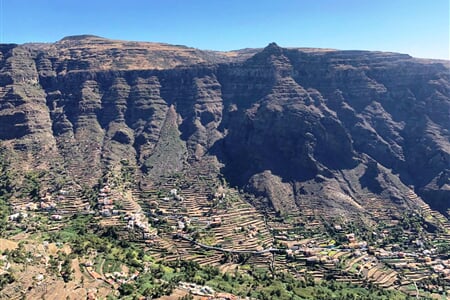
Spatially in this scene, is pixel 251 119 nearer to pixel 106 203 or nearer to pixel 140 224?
pixel 106 203

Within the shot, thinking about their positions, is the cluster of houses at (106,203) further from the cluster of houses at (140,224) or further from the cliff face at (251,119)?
the cliff face at (251,119)

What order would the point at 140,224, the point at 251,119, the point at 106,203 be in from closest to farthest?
1. the point at 140,224
2. the point at 106,203
3. the point at 251,119

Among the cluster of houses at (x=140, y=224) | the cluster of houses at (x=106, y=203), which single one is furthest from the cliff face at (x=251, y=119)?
the cluster of houses at (x=140, y=224)

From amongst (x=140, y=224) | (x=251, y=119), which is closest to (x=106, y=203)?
(x=140, y=224)

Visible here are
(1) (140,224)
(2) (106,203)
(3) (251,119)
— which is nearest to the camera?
(1) (140,224)

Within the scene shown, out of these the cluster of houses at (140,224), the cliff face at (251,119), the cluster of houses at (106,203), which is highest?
the cliff face at (251,119)

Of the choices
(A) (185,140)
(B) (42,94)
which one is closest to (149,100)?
(A) (185,140)

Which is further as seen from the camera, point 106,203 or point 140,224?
point 106,203

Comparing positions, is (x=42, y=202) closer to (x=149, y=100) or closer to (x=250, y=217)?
(x=250, y=217)

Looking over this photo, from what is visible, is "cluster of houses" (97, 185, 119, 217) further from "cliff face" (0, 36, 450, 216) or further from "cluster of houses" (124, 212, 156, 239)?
"cliff face" (0, 36, 450, 216)
